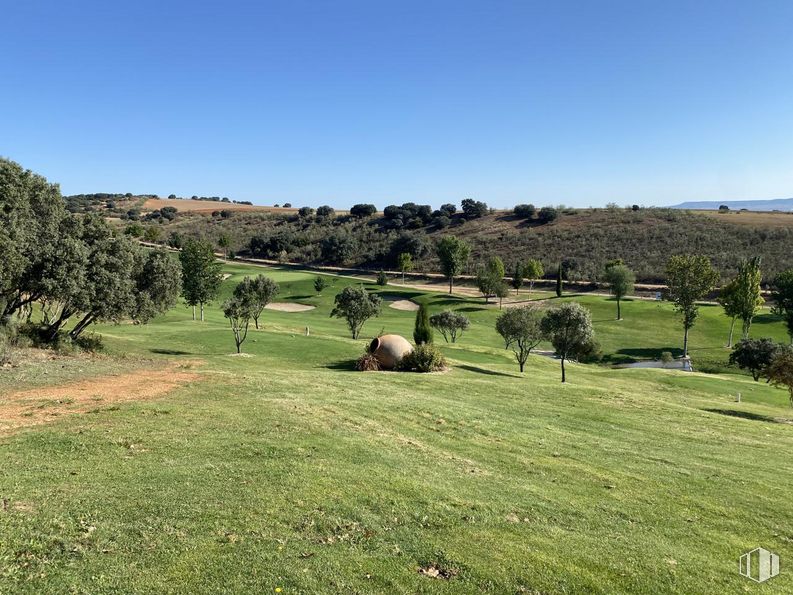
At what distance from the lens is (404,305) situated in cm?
8412

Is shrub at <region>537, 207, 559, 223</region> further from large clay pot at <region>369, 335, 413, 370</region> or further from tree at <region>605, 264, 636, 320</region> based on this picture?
large clay pot at <region>369, 335, 413, 370</region>

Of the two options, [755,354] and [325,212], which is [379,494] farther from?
[325,212]

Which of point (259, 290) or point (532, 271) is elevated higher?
point (532, 271)

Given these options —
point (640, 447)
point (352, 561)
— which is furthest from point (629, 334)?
point (352, 561)

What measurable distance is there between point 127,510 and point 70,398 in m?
10.7

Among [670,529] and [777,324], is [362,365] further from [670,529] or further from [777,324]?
[777,324]

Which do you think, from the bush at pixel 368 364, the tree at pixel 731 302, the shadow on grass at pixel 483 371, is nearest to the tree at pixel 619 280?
the tree at pixel 731 302

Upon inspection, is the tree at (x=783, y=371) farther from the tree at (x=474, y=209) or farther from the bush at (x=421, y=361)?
the tree at (x=474, y=209)

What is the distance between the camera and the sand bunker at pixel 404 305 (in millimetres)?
82269

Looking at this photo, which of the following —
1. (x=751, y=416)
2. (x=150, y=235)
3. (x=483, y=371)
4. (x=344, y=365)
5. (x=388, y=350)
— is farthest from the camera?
(x=150, y=235)

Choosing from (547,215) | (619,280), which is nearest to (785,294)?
(619,280)

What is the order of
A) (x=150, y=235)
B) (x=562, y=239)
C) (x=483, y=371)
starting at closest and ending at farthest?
(x=483, y=371) < (x=562, y=239) < (x=150, y=235)

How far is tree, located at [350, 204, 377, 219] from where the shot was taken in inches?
6450

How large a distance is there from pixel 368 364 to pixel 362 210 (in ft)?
443
